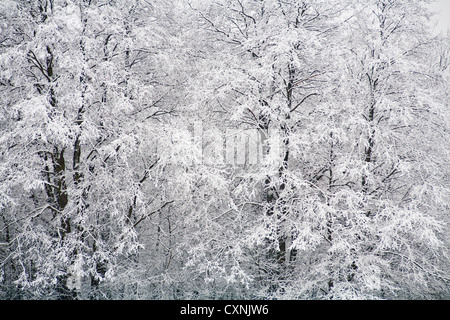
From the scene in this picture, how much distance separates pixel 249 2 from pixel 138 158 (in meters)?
5.49

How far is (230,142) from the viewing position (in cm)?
865

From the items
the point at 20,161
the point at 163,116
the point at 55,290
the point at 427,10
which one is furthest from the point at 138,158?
the point at 427,10

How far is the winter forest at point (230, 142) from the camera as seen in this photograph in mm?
6891

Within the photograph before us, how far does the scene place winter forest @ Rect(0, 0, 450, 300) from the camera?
6.89 metres

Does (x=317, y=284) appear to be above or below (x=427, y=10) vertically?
below

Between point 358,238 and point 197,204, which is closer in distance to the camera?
point 358,238

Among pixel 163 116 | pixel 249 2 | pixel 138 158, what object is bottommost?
pixel 138 158

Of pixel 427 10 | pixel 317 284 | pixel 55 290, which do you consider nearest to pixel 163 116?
pixel 55 290
